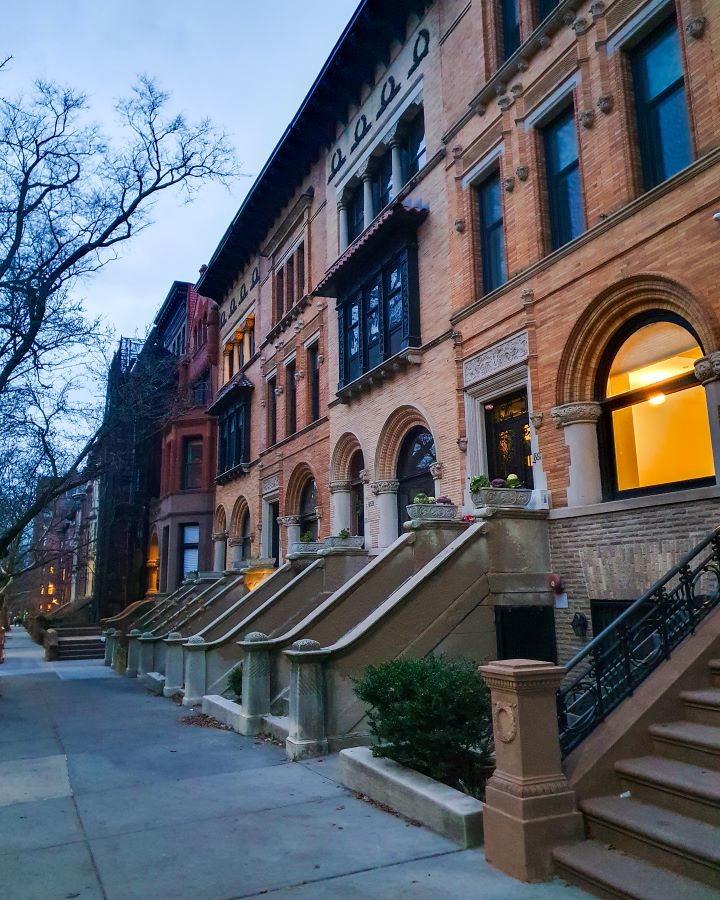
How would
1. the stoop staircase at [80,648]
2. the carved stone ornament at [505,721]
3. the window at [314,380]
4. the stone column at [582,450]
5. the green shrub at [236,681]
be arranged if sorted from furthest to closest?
the stoop staircase at [80,648] → the window at [314,380] → the green shrub at [236,681] → the stone column at [582,450] → the carved stone ornament at [505,721]

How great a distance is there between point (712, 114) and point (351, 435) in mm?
10774

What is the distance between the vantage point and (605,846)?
480 centimetres

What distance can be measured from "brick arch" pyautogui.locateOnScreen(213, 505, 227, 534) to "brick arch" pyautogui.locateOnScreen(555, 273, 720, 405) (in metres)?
20.1

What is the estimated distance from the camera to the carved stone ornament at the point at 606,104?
403 inches

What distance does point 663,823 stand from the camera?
15.1 ft

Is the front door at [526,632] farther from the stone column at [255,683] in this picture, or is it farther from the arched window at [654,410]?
Answer: the stone column at [255,683]

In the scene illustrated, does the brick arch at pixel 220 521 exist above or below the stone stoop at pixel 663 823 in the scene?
above

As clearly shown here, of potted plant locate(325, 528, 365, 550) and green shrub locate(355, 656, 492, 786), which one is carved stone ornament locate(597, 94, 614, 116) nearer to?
green shrub locate(355, 656, 492, 786)

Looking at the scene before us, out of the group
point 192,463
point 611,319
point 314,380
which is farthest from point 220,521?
point 611,319

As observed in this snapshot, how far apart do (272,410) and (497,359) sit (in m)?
13.2

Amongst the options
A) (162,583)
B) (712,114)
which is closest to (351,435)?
(712,114)

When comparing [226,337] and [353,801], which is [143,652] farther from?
[226,337]

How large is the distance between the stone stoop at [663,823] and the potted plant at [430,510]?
5727mm

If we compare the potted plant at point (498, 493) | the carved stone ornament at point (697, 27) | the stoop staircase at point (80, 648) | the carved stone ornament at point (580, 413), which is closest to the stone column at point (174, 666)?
the potted plant at point (498, 493)
